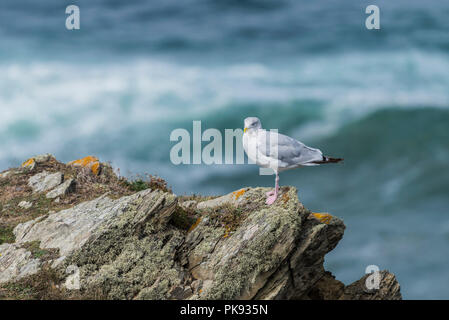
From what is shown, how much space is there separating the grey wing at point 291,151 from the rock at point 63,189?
1015 cm

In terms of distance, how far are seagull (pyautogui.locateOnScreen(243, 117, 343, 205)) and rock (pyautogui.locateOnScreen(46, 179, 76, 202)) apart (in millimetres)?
9275

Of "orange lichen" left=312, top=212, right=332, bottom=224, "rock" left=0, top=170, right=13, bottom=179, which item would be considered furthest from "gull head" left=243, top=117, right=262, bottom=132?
"rock" left=0, top=170, right=13, bottom=179

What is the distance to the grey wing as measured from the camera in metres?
14.9

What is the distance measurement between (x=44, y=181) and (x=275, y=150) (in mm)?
12519

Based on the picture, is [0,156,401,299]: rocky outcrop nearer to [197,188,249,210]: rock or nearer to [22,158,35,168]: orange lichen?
[197,188,249,210]: rock

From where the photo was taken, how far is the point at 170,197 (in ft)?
51.7

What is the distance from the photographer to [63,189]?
20703 millimetres

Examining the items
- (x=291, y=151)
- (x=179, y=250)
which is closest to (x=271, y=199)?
(x=291, y=151)

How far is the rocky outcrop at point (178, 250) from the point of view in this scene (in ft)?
45.5

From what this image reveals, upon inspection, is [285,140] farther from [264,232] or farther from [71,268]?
[71,268]

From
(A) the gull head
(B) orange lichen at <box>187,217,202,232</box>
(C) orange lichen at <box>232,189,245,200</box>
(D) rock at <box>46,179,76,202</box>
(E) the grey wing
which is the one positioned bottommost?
(B) orange lichen at <box>187,217,202,232</box>

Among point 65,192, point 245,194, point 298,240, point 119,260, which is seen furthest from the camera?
point 65,192

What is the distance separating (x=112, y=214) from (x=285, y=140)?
609cm

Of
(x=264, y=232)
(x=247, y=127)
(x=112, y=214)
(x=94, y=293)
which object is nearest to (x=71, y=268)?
(x=94, y=293)
